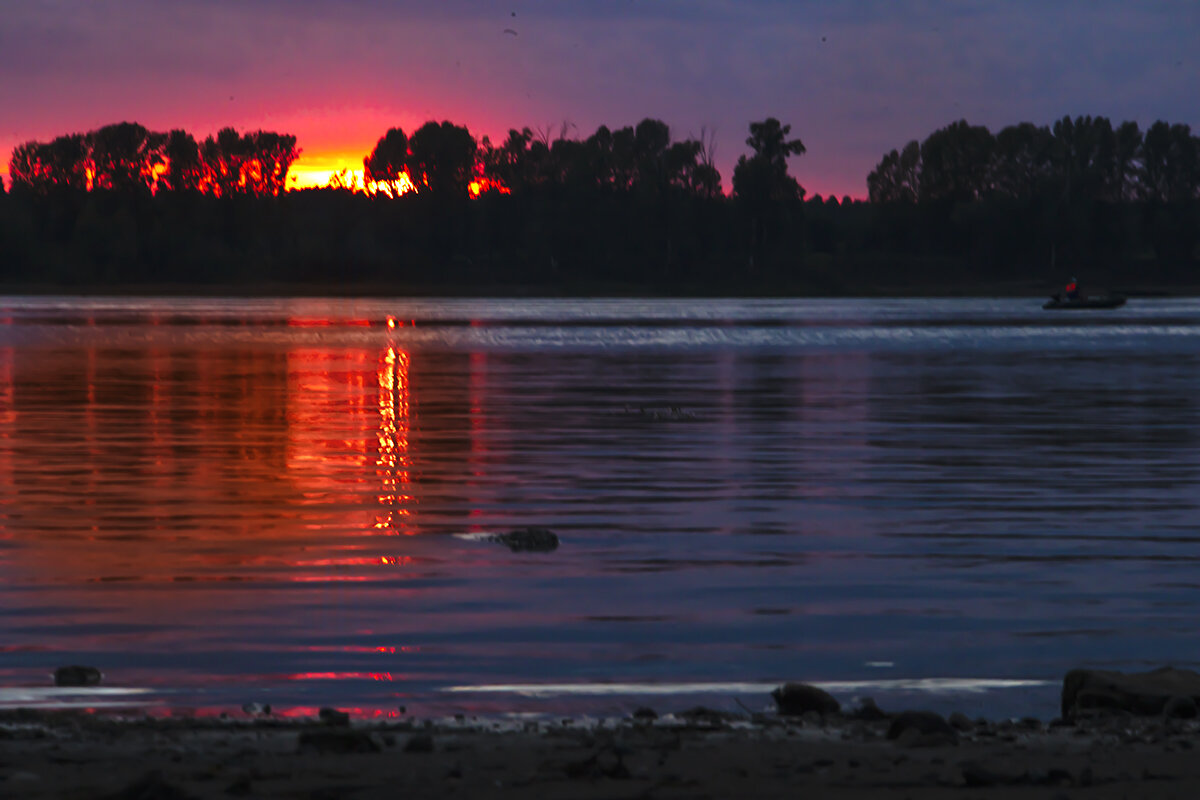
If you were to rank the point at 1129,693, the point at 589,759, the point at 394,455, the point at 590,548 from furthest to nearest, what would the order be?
1. the point at 394,455
2. the point at 590,548
3. the point at 1129,693
4. the point at 589,759

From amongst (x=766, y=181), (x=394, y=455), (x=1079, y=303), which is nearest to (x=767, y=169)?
(x=766, y=181)

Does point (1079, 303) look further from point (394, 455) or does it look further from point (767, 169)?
point (394, 455)

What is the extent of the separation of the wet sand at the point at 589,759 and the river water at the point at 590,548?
940 millimetres

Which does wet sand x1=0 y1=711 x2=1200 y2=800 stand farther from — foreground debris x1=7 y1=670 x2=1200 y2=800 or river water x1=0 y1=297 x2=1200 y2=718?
river water x1=0 y1=297 x2=1200 y2=718

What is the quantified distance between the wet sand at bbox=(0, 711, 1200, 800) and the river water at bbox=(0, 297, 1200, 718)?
940 mm

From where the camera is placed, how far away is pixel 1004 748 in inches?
319

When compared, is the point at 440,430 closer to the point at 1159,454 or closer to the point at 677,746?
the point at 1159,454

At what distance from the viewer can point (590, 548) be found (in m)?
15.5

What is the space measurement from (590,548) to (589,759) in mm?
7949

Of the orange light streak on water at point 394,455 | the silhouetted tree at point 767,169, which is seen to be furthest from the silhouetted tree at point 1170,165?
the orange light streak on water at point 394,455

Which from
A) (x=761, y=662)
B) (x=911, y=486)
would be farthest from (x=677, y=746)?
(x=911, y=486)

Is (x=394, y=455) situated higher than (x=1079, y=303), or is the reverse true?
(x=1079, y=303)

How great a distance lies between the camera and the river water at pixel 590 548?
10547 millimetres

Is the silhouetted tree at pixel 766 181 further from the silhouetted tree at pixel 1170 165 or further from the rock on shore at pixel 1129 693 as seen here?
the rock on shore at pixel 1129 693
